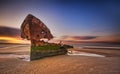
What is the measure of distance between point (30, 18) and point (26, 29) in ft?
2.79

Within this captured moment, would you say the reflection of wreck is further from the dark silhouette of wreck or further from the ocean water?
the ocean water

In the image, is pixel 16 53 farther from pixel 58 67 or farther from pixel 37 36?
pixel 58 67

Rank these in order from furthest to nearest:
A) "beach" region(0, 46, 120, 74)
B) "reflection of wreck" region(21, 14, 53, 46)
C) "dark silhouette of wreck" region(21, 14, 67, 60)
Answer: "reflection of wreck" region(21, 14, 53, 46) → "dark silhouette of wreck" region(21, 14, 67, 60) → "beach" region(0, 46, 120, 74)

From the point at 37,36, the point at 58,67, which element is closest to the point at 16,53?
the point at 37,36

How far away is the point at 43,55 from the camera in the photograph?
10.2 meters

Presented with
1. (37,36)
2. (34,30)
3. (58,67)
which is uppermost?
(34,30)

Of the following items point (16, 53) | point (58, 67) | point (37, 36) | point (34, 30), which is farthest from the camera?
point (16, 53)

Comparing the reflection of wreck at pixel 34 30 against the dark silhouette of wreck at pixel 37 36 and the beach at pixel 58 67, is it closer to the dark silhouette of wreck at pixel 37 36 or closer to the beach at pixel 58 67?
the dark silhouette of wreck at pixel 37 36

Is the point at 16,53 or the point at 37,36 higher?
the point at 37,36

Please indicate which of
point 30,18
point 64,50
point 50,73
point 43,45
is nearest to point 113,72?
point 50,73

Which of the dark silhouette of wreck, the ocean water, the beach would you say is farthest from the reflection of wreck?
the beach

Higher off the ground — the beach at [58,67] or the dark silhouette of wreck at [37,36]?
the dark silhouette of wreck at [37,36]

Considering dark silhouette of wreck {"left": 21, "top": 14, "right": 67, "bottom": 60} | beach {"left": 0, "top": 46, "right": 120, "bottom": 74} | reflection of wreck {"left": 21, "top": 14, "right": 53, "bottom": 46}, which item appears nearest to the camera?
beach {"left": 0, "top": 46, "right": 120, "bottom": 74}

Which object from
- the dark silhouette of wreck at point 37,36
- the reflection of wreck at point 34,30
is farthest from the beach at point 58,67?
the reflection of wreck at point 34,30
